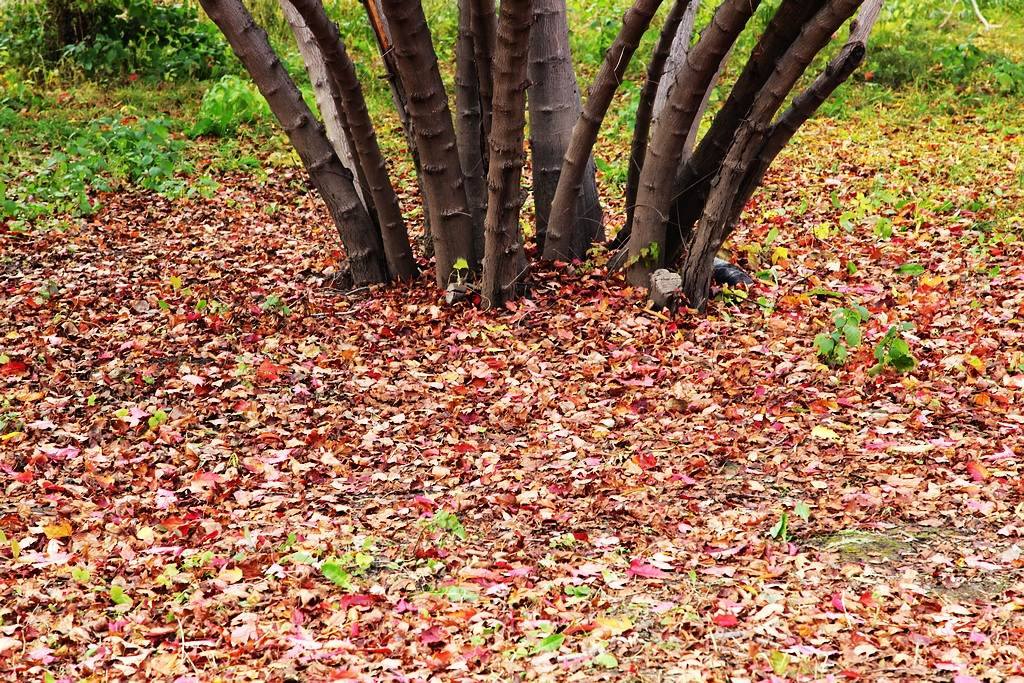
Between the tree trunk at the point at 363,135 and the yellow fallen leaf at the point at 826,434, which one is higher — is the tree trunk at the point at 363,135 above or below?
above

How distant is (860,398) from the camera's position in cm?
491

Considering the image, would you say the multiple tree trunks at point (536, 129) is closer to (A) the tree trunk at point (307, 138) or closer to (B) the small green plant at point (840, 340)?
(A) the tree trunk at point (307, 138)

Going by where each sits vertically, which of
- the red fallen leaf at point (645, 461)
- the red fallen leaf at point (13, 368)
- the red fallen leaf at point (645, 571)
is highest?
the red fallen leaf at point (13, 368)

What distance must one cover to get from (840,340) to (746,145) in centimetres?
120

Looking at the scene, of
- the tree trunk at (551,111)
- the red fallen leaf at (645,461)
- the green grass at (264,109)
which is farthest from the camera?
the green grass at (264,109)

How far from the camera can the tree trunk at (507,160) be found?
203 inches

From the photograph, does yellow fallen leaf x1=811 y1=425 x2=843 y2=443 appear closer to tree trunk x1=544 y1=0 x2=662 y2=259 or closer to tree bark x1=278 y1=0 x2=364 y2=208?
tree trunk x1=544 y1=0 x2=662 y2=259

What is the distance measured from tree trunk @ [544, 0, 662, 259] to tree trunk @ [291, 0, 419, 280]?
101 cm

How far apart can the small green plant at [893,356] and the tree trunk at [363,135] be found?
306 centimetres

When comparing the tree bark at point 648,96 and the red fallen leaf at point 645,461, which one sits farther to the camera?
the tree bark at point 648,96

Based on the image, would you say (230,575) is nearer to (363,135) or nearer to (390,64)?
(363,135)

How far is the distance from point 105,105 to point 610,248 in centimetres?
664

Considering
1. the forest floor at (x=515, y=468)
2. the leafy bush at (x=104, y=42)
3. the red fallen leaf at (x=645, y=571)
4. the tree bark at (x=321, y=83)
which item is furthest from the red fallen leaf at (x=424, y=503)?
the leafy bush at (x=104, y=42)

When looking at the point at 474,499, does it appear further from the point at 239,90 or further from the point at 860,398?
the point at 239,90
